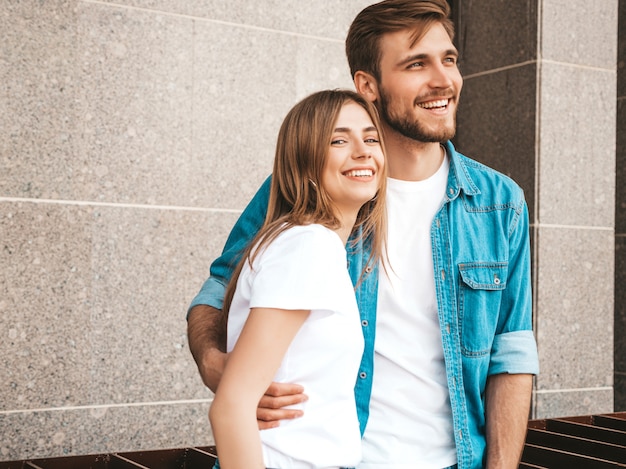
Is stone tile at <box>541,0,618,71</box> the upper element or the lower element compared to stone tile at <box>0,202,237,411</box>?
upper

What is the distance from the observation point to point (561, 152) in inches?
220

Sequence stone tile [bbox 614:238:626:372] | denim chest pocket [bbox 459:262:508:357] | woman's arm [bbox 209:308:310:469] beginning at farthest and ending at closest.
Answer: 1. stone tile [bbox 614:238:626:372]
2. denim chest pocket [bbox 459:262:508:357]
3. woman's arm [bbox 209:308:310:469]

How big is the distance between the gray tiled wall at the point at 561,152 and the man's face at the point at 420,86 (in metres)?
2.68

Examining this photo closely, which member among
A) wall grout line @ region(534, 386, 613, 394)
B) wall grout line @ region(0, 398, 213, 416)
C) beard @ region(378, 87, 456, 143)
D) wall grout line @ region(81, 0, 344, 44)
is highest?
wall grout line @ region(81, 0, 344, 44)

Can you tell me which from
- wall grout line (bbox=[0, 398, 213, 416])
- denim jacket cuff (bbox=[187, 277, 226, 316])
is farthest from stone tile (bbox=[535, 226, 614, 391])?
denim jacket cuff (bbox=[187, 277, 226, 316])

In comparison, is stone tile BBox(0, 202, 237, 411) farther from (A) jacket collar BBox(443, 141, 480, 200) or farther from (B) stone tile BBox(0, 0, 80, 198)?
(A) jacket collar BBox(443, 141, 480, 200)

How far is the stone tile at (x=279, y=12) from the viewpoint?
489 centimetres

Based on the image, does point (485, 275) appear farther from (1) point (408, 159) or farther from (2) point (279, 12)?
(2) point (279, 12)

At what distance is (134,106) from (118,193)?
1.52 ft

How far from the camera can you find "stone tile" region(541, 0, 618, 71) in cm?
557

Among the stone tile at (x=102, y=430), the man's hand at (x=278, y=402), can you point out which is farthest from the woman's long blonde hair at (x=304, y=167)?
the stone tile at (x=102, y=430)

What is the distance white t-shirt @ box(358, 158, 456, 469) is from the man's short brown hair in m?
0.61

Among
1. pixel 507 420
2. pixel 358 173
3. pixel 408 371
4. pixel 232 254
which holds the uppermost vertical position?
pixel 358 173

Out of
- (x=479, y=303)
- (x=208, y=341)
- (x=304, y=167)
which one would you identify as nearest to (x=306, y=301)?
(x=304, y=167)
